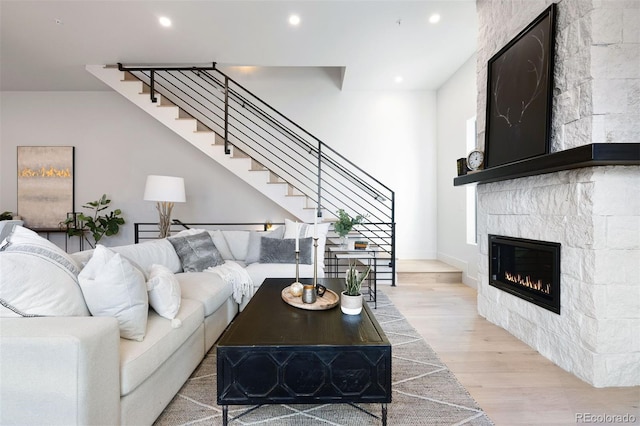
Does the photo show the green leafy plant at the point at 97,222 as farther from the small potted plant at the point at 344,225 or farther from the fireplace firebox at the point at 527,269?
the fireplace firebox at the point at 527,269

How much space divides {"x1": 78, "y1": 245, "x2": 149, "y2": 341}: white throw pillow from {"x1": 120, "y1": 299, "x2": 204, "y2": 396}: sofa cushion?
0.07 m

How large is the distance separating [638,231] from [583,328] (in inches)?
27.2

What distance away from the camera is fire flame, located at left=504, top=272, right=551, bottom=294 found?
240cm

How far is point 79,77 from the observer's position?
507 centimetres

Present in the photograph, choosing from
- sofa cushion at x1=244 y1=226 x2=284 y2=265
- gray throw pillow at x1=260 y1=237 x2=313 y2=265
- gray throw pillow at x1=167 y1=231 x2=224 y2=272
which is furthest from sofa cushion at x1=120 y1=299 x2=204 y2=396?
sofa cushion at x1=244 y1=226 x2=284 y2=265

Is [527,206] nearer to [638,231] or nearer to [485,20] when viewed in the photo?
[638,231]

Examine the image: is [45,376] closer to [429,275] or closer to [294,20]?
[294,20]

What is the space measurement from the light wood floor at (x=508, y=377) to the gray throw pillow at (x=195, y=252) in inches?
82.9

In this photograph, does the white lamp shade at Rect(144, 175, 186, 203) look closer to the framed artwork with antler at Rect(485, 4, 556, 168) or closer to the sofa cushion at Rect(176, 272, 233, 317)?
the sofa cushion at Rect(176, 272, 233, 317)

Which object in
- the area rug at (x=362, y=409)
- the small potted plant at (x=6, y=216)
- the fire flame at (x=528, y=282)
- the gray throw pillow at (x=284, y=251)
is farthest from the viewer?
the small potted plant at (x=6, y=216)

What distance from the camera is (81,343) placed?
1092 mm

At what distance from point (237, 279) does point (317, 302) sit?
1354 mm

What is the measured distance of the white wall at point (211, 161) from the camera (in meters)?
5.65

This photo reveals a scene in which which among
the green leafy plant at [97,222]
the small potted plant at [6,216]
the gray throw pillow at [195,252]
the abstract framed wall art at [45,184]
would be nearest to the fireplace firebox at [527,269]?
the gray throw pillow at [195,252]
